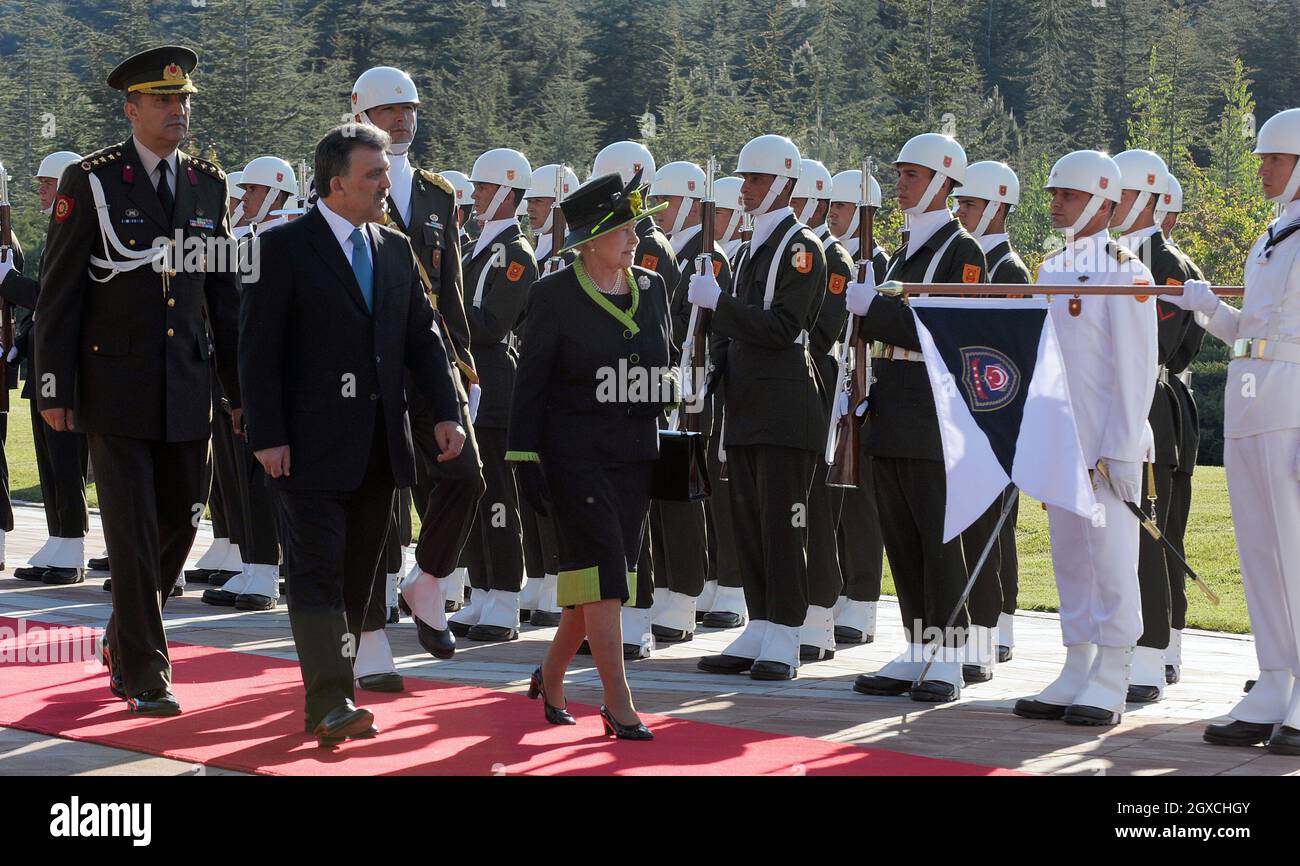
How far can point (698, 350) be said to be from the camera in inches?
366

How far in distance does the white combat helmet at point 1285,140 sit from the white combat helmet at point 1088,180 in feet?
2.47

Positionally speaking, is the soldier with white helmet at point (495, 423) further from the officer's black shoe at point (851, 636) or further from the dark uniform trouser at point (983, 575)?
the dark uniform trouser at point (983, 575)

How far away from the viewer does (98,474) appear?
7.33m

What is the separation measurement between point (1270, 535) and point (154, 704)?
15.2 feet

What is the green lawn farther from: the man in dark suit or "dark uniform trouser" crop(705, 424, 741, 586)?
the man in dark suit

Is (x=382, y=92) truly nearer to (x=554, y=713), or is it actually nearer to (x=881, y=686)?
(x=554, y=713)

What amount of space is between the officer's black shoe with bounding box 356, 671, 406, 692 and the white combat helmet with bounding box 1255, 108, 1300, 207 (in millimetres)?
4339

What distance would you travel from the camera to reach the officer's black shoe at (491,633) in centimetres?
1002

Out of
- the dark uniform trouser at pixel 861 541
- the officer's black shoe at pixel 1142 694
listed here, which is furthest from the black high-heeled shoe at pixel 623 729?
the dark uniform trouser at pixel 861 541

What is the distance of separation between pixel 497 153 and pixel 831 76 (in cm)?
6541

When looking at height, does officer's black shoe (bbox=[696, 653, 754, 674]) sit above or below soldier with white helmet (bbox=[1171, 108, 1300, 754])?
below

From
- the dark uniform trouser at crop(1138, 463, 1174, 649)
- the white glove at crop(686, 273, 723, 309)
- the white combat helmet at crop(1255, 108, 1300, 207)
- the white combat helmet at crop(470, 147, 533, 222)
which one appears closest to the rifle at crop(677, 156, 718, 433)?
the white glove at crop(686, 273, 723, 309)

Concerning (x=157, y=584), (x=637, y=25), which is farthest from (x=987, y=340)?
(x=637, y=25)

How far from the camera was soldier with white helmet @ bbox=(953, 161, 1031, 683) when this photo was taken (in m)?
8.82
